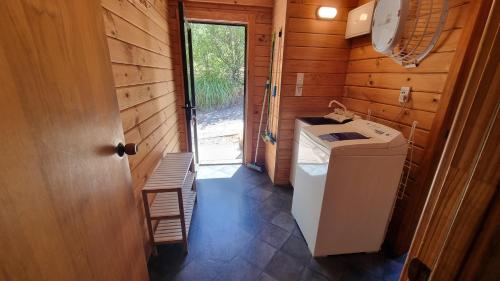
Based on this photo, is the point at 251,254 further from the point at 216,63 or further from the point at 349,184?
the point at 216,63

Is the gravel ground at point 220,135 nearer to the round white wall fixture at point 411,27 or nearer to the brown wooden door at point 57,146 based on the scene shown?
the round white wall fixture at point 411,27

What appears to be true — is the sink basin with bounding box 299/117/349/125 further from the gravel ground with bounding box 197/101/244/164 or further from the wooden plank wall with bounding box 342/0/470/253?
the gravel ground with bounding box 197/101/244/164

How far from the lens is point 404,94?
5.20 ft

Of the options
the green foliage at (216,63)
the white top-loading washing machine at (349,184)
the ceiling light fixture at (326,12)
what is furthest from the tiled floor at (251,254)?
Answer: the green foliage at (216,63)

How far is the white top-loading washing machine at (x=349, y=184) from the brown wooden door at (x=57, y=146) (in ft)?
4.08

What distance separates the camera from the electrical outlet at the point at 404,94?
1.56m

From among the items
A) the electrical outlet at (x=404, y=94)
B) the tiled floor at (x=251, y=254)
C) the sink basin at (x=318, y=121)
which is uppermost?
the electrical outlet at (x=404, y=94)

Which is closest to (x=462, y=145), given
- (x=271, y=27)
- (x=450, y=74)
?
(x=450, y=74)

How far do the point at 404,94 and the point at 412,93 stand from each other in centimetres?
5

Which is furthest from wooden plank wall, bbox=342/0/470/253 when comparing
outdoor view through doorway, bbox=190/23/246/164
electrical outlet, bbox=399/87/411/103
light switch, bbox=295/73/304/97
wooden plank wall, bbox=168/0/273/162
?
outdoor view through doorway, bbox=190/23/246/164

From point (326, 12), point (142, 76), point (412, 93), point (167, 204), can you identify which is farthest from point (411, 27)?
point (167, 204)

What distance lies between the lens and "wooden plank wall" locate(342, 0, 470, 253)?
1.30 metres

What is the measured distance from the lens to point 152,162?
1.79 m

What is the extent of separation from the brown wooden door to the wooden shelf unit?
2.26ft
